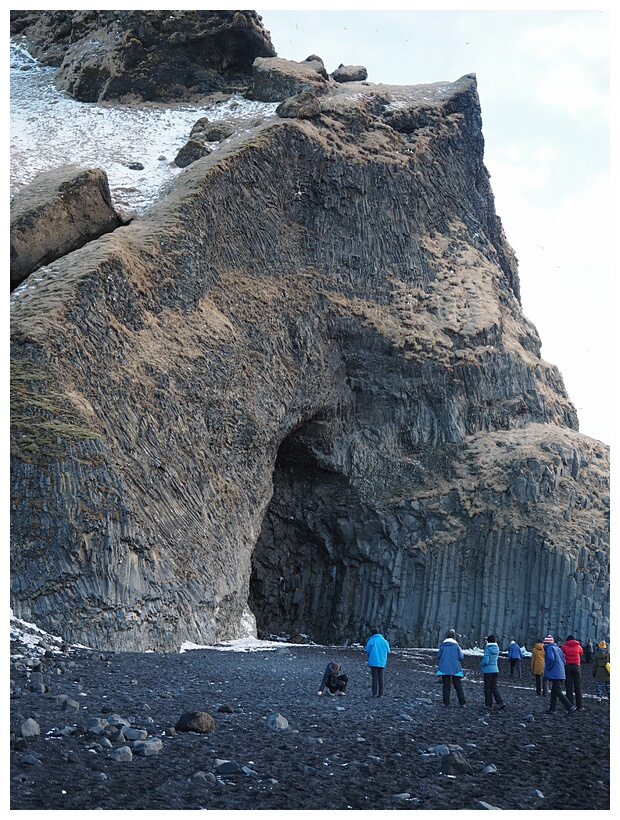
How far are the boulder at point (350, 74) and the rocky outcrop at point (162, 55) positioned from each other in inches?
200

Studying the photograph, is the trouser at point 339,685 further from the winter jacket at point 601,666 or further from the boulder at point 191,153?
the boulder at point 191,153

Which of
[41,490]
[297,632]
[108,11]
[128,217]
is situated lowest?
[297,632]

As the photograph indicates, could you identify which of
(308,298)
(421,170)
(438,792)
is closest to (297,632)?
(308,298)

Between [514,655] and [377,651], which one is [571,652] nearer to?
[377,651]

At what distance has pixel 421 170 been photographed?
40344 millimetres

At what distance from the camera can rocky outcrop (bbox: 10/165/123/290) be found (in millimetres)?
26469

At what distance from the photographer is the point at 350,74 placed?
4706 centimetres

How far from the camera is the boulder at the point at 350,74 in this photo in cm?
4712

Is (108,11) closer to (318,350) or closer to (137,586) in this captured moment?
(318,350)

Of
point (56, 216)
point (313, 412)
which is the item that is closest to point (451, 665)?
point (56, 216)

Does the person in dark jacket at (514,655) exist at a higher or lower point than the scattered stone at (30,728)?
lower

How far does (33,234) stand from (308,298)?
12133mm

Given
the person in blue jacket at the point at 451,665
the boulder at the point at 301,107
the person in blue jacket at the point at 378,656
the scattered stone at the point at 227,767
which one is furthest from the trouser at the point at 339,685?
the boulder at the point at 301,107

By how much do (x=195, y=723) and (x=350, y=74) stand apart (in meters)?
43.7
